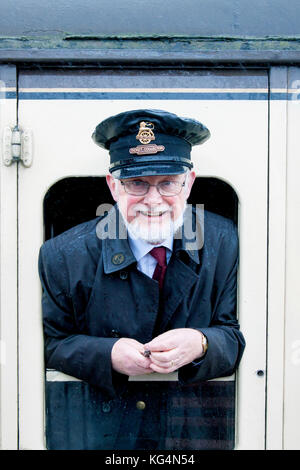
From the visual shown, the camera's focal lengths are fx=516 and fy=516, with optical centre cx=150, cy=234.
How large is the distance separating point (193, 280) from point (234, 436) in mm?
732

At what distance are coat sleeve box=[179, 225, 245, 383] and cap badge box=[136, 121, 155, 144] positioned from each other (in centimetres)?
54

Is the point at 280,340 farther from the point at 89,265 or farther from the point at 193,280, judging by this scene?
the point at 89,265

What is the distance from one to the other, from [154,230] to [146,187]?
7.1 inches

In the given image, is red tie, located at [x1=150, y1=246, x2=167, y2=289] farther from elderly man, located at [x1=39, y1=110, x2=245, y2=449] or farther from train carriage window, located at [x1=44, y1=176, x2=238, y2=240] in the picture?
train carriage window, located at [x1=44, y1=176, x2=238, y2=240]

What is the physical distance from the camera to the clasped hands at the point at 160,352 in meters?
2.07

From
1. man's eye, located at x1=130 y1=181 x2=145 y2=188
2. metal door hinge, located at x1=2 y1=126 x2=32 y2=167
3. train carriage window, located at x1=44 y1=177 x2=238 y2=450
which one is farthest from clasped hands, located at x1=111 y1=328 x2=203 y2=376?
metal door hinge, located at x1=2 y1=126 x2=32 y2=167

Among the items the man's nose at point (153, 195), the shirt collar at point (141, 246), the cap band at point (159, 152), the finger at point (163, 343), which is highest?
the cap band at point (159, 152)

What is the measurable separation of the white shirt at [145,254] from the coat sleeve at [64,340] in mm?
312

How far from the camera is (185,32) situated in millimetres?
2141

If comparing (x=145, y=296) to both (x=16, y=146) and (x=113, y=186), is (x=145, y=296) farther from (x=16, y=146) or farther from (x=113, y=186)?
(x=16, y=146)

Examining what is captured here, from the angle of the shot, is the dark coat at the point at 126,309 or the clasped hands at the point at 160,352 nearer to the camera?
the clasped hands at the point at 160,352

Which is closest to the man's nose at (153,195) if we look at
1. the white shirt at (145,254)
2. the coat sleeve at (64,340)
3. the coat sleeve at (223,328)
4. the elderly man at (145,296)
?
the elderly man at (145,296)

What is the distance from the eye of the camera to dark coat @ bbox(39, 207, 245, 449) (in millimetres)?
2176

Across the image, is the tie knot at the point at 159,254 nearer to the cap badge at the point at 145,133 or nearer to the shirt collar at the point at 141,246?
the shirt collar at the point at 141,246
